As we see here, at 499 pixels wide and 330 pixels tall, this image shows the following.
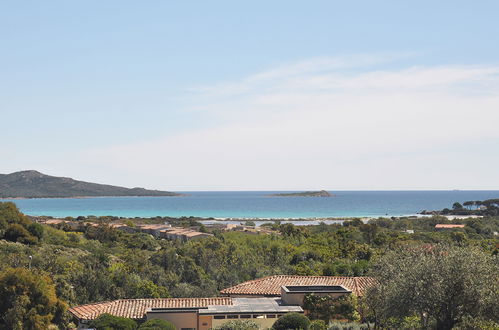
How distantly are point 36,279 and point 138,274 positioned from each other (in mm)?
13835

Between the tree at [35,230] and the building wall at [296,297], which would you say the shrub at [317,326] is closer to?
the building wall at [296,297]

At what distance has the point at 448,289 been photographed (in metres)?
16.7

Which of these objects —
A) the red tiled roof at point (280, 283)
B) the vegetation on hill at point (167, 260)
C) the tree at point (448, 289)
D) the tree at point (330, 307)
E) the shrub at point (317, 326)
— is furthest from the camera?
the vegetation on hill at point (167, 260)

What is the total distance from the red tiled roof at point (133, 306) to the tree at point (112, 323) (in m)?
1.57

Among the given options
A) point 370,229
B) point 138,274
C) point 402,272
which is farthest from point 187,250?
point 402,272

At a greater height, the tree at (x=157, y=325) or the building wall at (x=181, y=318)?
the tree at (x=157, y=325)

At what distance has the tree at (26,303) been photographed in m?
22.1

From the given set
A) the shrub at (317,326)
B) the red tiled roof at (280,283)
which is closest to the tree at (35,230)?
the red tiled roof at (280,283)

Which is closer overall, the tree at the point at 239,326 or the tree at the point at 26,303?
the tree at the point at 239,326

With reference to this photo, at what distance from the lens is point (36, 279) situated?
23359mm

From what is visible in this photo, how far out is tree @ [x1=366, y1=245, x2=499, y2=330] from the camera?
1631 cm

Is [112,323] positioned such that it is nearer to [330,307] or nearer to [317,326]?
[317,326]

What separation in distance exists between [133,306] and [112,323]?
3.29 meters

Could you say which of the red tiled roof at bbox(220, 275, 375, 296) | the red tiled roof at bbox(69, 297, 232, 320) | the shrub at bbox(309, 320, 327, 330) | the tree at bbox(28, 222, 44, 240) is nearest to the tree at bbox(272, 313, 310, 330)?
the shrub at bbox(309, 320, 327, 330)
